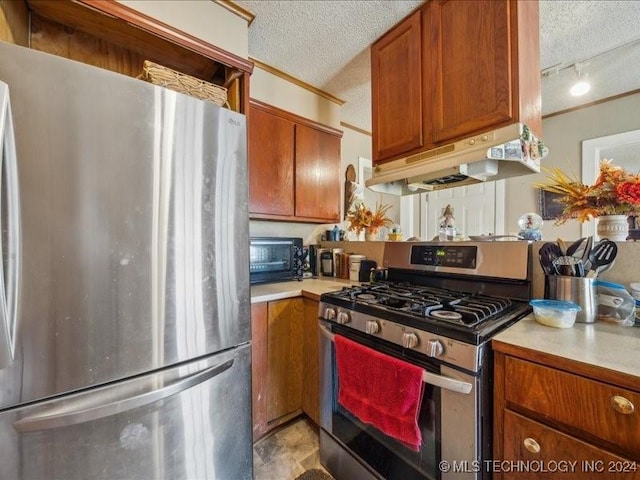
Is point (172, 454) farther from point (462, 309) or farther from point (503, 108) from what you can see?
point (503, 108)

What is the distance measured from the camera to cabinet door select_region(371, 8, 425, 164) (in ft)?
5.24

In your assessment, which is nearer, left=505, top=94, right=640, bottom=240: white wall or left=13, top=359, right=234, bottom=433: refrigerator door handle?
left=13, top=359, right=234, bottom=433: refrigerator door handle

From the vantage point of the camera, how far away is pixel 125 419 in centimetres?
88

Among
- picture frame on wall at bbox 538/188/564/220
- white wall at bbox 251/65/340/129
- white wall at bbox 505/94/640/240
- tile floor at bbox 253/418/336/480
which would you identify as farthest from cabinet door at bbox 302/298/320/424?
picture frame on wall at bbox 538/188/564/220

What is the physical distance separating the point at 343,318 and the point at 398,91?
141cm

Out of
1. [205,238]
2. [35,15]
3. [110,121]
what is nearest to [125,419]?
[205,238]

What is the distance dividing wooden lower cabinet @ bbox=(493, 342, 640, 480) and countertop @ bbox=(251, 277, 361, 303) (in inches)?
36.1

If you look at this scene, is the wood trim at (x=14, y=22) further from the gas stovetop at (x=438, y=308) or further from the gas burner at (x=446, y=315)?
the gas burner at (x=446, y=315)

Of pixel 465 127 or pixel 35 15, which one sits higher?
pixel 35 15

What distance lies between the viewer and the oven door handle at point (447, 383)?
835 millimetres

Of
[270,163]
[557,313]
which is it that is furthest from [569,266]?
[270,163]

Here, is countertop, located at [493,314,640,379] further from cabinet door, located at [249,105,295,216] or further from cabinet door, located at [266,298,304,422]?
cabinet door, located at [249,105,295,216]

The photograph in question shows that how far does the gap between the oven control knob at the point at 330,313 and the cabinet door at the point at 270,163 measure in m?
0.85

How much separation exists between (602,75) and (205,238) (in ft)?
10.5
